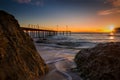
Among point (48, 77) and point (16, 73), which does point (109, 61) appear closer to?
point (48, 77)

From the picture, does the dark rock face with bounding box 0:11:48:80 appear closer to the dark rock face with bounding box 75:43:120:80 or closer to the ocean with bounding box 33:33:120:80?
the ocean with bounding box 33:33:120:80

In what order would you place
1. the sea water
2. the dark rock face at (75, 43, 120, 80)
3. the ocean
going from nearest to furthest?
the dark rock face at (75, 43, 120, 80)
the ocean
the sea water

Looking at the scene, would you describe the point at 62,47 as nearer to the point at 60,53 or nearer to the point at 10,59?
the point at 60,53

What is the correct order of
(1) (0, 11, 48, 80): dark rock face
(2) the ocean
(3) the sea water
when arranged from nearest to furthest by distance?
1. (1) (0, 11, 48, 80): dark rock face
2. (2) the ocean
3. (3) the sea water

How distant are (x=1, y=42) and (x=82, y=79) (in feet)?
9.76

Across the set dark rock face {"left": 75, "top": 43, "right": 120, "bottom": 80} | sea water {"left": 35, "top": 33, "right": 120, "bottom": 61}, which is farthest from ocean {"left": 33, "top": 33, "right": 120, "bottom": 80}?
dark rock face {"left": 75, "top": 43, "right": 120, "bottom": 80}

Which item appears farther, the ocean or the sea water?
the sea water

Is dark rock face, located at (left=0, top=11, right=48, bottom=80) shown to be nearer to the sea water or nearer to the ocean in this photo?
the ocean

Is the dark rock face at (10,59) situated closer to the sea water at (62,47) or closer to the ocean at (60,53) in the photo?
the ocean at (60,53)

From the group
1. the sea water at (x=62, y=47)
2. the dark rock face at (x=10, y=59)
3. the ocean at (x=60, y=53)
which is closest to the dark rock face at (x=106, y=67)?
the ocean at (x=60, y=53)

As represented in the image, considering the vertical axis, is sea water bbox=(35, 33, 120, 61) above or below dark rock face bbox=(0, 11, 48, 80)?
below

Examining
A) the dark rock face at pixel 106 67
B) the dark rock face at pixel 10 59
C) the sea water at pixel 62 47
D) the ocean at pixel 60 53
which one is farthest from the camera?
the sea water at pixel 62 47

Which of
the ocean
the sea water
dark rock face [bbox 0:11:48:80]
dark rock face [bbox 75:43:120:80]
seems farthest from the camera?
the sea water

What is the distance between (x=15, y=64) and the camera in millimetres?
3320
